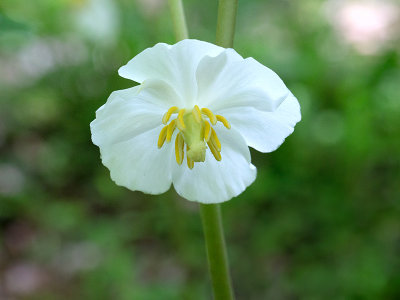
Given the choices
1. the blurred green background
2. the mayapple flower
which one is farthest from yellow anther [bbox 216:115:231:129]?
the blurred green background

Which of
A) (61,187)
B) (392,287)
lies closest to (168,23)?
(61,187)

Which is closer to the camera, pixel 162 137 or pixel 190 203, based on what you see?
pixel 162 137

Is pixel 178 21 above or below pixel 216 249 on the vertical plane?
above

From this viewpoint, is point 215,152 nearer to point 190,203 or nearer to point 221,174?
point 221,174

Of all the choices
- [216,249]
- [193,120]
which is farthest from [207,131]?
[216,249]

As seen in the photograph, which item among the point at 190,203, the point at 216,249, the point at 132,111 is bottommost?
the point at 216,249

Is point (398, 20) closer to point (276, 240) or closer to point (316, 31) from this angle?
point (316, 31)

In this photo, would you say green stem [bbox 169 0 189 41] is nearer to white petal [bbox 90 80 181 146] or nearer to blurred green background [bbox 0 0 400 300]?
white petal [bbox 90 80 181 146]
